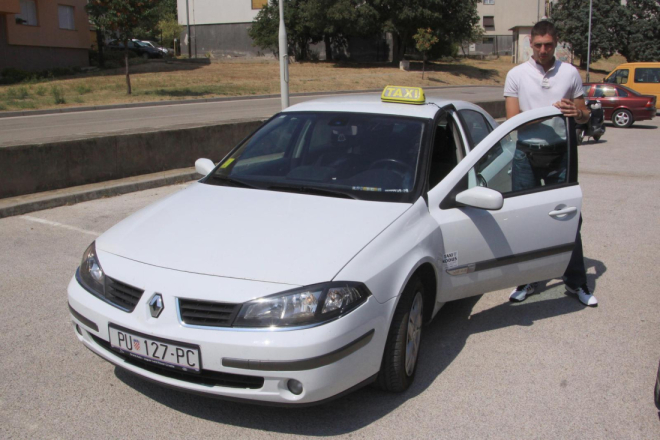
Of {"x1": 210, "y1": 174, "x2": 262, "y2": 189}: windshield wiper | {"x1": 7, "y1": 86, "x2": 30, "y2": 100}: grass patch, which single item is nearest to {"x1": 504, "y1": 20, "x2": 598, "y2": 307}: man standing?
{"x1": 210, "y1": 174, "x2": 262, "y2": 189}: windshield wiper

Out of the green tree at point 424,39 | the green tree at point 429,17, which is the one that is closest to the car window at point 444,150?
the green tree at point 424,39

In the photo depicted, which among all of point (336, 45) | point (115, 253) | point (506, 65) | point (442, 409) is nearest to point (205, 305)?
point (115, 253)

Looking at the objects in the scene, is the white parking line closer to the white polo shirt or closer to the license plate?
the license plate

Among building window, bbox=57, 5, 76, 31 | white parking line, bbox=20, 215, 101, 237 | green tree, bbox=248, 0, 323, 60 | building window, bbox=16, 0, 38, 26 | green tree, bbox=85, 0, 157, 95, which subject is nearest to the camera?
white parking line, bbox=20, 215, 101, 237

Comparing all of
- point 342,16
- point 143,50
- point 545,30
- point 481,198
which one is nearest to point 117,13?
point 342,16

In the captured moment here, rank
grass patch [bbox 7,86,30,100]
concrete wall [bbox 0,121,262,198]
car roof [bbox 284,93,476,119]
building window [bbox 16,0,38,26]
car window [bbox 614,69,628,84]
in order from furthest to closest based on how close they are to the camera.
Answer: building window [bbox 16,0,38,26], grass patch [bbox 7,86,30,100], car window [bbox 614,69,628,84], concrete wall [bbox 0,121,262,198], car roof [bbox 284,93,476,119]

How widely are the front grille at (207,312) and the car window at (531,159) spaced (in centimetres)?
212

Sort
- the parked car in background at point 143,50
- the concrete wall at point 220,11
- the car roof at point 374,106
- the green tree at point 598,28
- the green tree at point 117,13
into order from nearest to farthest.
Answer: the car roof at point 374,106, the green tree at point 117,13, the parked car in background at point 143,50, the concrete wall at point 220,11, the green tree at point 598,28

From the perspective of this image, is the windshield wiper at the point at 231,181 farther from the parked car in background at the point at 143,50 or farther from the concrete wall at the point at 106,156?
the parked car in background at the point at 143,50

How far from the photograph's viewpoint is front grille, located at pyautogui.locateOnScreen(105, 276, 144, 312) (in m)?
3.09

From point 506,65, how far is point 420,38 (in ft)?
63.0

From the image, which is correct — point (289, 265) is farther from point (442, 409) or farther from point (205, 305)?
point (442, 409)

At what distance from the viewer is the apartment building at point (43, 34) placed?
34000mm

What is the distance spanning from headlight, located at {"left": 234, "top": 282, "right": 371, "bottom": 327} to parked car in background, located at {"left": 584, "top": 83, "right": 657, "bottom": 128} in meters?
19.0
